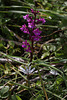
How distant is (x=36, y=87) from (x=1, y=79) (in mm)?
392

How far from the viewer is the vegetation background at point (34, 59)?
125 centimetres

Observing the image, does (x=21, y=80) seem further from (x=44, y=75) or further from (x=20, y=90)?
(x=44, y=75)

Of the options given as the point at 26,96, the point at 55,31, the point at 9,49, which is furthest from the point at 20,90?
the point at 55,31

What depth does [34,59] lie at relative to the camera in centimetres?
175

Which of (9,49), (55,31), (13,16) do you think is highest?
(13,16)

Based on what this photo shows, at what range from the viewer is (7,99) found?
1.30 m

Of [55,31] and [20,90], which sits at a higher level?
[55,31]

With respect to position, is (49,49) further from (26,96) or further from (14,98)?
(14,98)

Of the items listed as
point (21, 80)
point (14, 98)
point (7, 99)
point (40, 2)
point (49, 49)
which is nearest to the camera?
point (14, 98)

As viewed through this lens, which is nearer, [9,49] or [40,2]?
[9,49]

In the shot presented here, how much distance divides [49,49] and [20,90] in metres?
0.68

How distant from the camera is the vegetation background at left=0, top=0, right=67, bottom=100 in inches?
49.4

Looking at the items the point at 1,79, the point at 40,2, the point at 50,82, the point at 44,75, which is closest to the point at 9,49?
the point at 1,79

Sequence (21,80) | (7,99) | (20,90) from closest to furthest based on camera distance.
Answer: (7,99)
(20,90)
(21,80)
